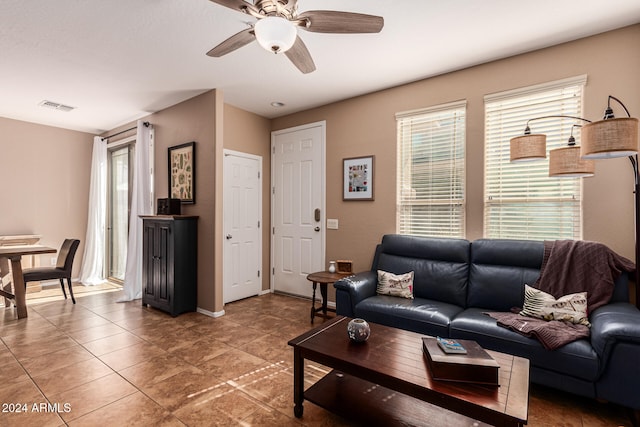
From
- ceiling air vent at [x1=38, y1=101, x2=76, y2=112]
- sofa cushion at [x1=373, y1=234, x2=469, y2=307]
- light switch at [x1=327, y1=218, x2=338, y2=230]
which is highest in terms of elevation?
ceiling air vent at [x1=38, y1=101, x2=76, y2=112]

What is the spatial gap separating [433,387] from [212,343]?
7.32 ft

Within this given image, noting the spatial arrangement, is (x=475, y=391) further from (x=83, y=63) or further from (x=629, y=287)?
(x=83, y=63)

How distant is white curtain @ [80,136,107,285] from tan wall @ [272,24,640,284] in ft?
10.6

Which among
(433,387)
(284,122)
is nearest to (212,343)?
(433,387)

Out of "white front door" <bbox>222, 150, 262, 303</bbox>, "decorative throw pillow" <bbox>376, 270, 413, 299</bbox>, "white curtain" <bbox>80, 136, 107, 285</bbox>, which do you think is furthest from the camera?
"white curtain" <bbox>80, 136, 107, 285</bbox>

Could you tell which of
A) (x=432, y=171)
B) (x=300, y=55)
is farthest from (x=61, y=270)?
(x=432, y=171)

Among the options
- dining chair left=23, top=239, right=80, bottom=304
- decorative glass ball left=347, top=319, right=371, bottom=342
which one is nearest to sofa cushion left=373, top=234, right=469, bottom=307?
decorative glass ball left=347, top=319, right=371, bottom=342

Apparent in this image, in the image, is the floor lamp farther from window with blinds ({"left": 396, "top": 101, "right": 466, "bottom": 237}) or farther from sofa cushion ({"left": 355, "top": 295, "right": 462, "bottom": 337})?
sofa cushion ({"left": 355, "top": 295, "right": 462, "bottom": 337})

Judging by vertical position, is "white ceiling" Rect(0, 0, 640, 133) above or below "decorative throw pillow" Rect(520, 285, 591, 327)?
above

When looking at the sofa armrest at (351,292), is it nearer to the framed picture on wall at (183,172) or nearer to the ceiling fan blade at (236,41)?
the ceiling fan blade at (236,41)

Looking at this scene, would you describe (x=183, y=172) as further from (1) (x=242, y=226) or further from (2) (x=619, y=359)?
(2) (x=619, y=359)

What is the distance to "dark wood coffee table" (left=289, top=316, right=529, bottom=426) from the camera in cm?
138

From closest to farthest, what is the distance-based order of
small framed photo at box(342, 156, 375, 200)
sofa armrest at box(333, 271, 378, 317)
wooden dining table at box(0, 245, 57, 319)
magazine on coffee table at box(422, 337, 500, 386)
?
magazine on coffee table at box(422, 337, 500, 386)
sofa armrest at box(333, 271, 378, 317)
wooden dining table at box(0, 245, 57, 319)
small framed photo at box(342, 156, 375, 200)

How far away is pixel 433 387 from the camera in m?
1.47
